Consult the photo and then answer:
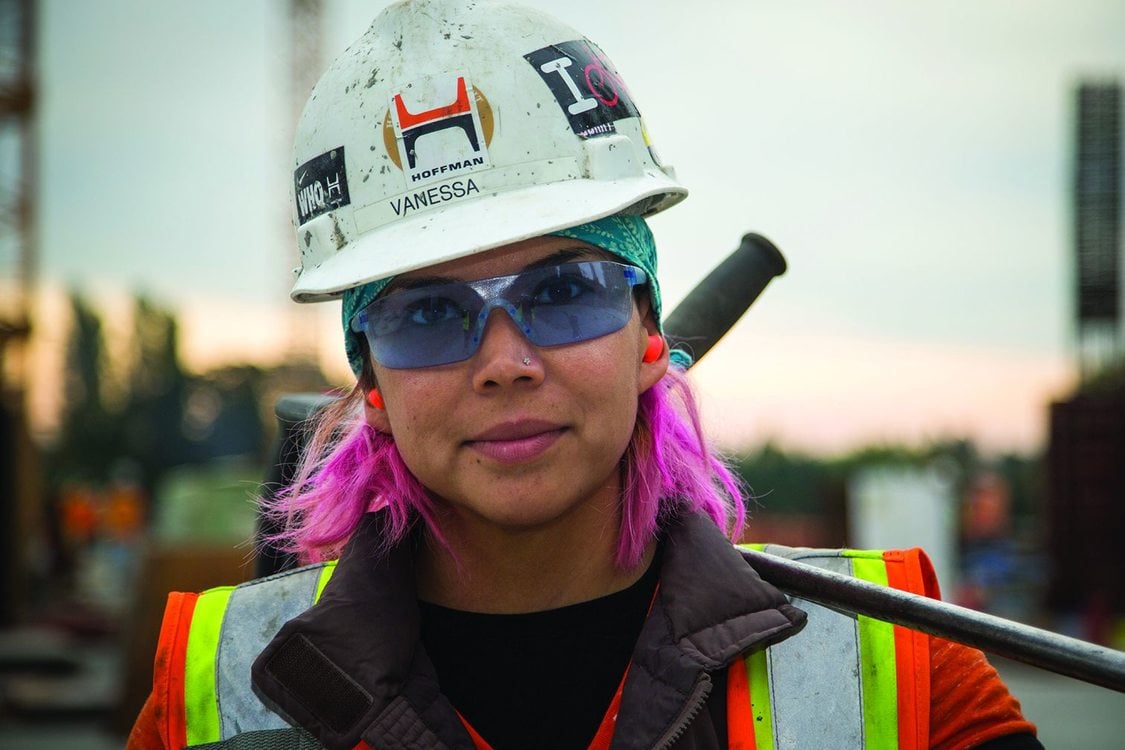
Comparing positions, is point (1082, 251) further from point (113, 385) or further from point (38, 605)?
point (113, 385)

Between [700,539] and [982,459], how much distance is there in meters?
43.8

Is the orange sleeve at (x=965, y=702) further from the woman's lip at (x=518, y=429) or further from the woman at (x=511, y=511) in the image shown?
the woman's lip at (x=518, y=429)

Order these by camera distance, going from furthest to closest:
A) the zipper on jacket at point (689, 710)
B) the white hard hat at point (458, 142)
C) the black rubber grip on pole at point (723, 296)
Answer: the black rubber grip on pole at point (723, 296)
the white hard hat at point (458, 142)
the zipper on jacket at point (689, 710)

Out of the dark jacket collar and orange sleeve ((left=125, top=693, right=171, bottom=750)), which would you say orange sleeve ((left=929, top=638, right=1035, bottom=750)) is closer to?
the dark jacket collar

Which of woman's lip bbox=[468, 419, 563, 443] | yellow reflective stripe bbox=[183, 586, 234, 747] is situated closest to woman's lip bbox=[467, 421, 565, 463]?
woman's lip bbox=[468, 419, 563, 443]

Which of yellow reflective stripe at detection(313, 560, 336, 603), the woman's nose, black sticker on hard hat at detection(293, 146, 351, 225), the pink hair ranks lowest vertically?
yellow reflective stripe at detection(313, 560, 336, 603)

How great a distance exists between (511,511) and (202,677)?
2.15 feet

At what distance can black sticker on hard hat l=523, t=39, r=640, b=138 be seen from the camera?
2.19 metres

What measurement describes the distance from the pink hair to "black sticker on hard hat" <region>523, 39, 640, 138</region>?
0.52 metres

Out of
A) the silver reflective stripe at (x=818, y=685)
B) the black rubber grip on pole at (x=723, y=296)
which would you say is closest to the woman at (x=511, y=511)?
the silver reflective stripe at (x=818, y=685)

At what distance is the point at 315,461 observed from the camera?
101 inches

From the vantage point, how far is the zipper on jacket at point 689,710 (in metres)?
1.88

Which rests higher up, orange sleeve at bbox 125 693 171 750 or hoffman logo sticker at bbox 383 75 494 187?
hoffman logo sticker at bbox 383 75 494 187

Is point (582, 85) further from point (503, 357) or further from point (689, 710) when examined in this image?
point (689, 710)
